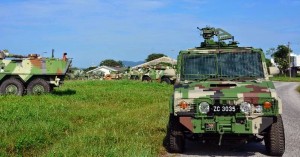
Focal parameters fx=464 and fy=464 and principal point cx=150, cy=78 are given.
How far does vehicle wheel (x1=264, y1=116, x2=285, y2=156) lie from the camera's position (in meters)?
7.40

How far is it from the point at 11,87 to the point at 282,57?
7401cm

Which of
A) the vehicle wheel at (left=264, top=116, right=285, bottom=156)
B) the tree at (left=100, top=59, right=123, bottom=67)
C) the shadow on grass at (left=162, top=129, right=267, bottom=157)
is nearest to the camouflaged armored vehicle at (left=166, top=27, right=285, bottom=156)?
the vehicle wheel at (left=264, top=116, right=285, bottom=156)

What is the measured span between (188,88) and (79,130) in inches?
132

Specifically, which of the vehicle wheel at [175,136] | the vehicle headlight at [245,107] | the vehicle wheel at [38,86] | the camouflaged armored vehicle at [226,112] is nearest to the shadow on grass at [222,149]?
the vehicle wheel at [175,136]

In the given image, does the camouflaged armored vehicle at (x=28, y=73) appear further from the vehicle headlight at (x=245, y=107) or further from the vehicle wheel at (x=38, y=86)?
the vehicle headlight at (x=245, y=107)

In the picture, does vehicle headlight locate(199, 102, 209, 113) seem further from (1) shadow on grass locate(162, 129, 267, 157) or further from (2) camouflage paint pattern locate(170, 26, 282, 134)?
(1) shadow on grass locate(162, 129, 267, 157)

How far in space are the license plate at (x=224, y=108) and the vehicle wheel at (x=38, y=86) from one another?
48.5 feet

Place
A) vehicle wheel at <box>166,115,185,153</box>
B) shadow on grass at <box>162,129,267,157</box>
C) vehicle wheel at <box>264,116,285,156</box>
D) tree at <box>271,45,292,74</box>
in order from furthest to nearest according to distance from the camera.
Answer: tree at <box>271,45,292,74</box> → shadow on grass at <box>162,129,267,157</box> → vehicle wheel at <box>166,115,185,153</box> → vehicle wheel at <box>264,116,285,156</box>

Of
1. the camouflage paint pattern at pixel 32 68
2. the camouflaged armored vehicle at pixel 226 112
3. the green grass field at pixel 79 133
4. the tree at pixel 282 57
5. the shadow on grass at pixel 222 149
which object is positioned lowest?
the shadow on grass at pixel 222 149

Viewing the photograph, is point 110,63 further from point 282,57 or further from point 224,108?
point 224,108

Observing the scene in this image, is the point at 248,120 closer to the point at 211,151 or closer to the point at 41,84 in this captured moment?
the point at 211,151

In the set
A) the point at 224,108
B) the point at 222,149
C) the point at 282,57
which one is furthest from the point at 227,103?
the point at 282,57

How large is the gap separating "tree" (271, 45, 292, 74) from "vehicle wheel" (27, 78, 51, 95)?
70776 millimetres

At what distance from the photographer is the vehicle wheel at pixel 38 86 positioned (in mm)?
20812
